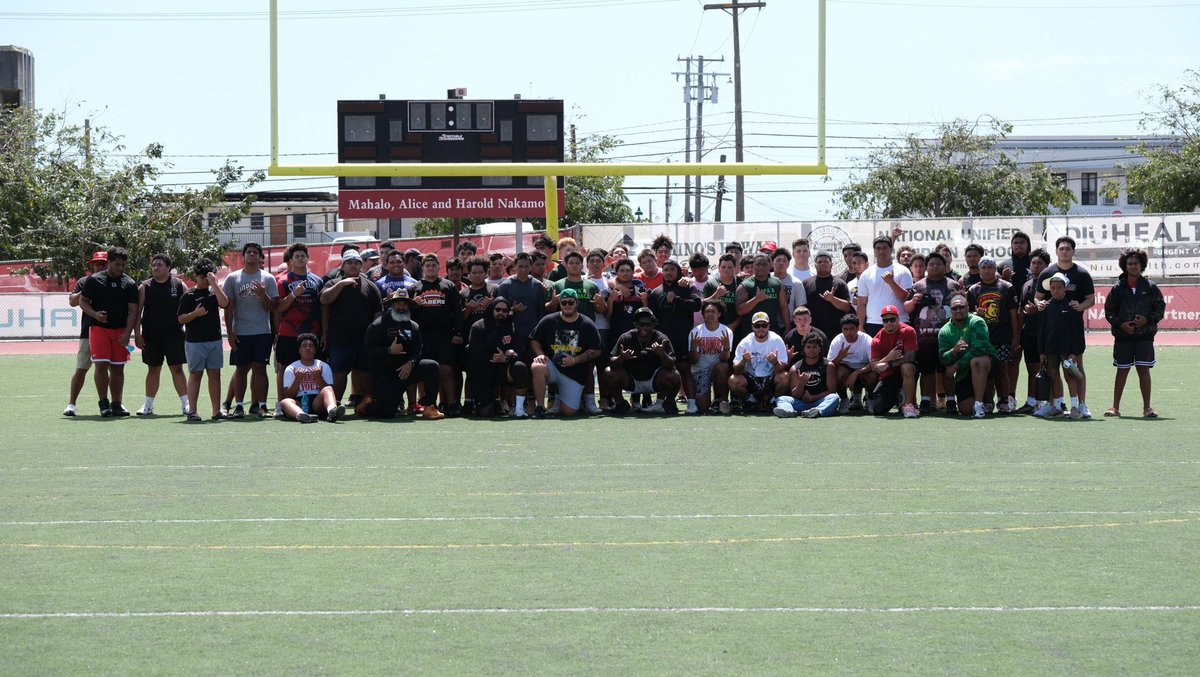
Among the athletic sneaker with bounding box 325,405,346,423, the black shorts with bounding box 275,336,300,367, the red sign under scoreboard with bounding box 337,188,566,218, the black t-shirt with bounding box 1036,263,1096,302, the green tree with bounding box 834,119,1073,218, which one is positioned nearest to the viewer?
the athletic sneaker with bounding box 325,405,346,423

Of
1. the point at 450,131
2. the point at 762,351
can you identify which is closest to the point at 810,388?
the point at 762,351

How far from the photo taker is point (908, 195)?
48812mm

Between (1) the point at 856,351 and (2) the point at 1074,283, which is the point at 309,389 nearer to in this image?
(1) the point at 856,351

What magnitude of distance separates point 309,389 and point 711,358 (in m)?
3.80

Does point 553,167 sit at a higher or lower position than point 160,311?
higher

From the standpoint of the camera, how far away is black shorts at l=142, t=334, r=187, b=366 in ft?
44.2

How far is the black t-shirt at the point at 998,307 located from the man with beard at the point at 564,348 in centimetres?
367

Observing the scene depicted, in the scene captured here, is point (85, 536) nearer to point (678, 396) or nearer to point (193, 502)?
point (193, 502)

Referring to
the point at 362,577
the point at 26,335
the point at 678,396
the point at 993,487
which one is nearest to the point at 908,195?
the point at 26,335

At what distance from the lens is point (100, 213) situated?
3108 centimetres

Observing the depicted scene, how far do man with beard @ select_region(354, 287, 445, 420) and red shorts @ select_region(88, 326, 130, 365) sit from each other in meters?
2.49

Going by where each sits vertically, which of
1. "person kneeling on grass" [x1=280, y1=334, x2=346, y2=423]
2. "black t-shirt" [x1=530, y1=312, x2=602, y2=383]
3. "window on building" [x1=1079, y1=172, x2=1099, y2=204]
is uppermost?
"window on building" [x1=1079, y1=172, x2=1099, y2=204]

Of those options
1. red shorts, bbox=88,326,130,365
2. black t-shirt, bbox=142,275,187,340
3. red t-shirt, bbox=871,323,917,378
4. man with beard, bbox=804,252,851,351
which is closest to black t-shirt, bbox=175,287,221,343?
black t-shirt, bbox=142,275,187,340

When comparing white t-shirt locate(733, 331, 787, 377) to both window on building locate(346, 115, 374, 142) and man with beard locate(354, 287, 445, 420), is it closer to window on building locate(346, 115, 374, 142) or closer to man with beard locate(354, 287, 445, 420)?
man with beard locate(354, 287, 445, 420)
